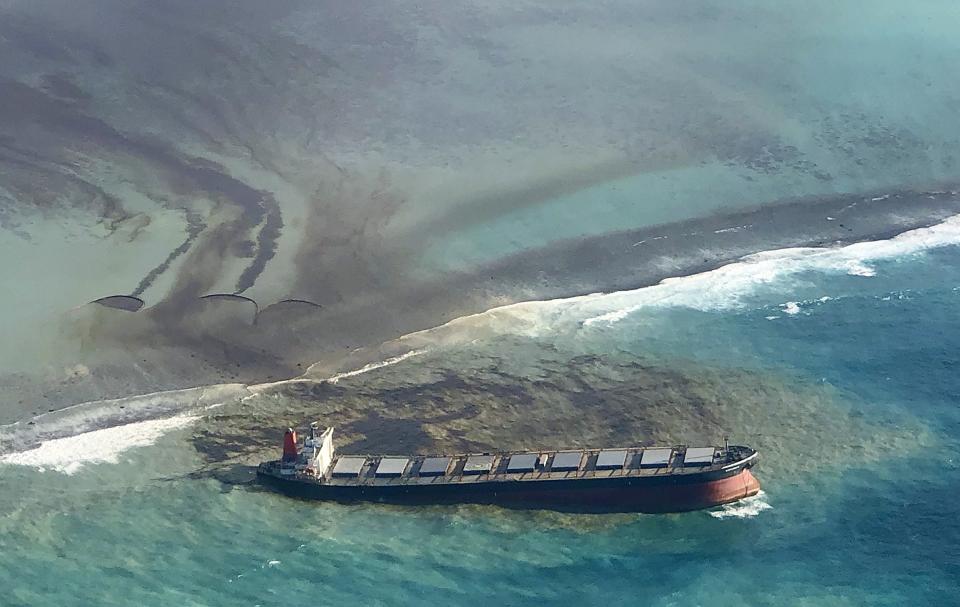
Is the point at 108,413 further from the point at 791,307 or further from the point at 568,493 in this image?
the point at 791,307

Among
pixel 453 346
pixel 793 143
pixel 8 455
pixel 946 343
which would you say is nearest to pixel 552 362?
pixel 453 346

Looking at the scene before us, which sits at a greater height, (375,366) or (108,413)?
(108,413)

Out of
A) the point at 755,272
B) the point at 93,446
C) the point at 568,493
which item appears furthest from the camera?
the point at 755,272

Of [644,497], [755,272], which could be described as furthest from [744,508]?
[755,272]

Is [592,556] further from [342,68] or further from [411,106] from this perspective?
[342,68]

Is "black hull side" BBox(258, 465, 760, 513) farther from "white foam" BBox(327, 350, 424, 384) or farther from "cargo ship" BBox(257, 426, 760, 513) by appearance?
"white foam" BBox(327, 350, 424, 384)

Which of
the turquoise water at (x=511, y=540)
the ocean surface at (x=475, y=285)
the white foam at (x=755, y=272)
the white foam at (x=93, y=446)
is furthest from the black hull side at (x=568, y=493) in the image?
the white foam at (x=755, y=272)

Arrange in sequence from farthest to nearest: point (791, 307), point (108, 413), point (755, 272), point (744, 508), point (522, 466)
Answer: point (755, 272) < point (791, 307) < point (108, 413) < point (522, 466) < point (744, 508)
